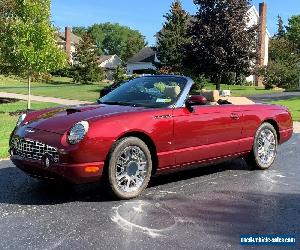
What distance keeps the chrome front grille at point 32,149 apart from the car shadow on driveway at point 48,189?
519 mm

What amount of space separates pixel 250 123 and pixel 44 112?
3061 millimetres

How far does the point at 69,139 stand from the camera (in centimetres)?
507

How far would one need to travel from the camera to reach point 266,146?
747 cm

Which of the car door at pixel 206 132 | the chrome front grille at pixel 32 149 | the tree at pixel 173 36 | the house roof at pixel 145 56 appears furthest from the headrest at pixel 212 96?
the house roof at pixel 145 56

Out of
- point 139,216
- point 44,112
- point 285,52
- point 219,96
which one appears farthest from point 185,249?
point 285,52

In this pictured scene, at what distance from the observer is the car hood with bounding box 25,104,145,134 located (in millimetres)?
5246

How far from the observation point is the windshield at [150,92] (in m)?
6.12

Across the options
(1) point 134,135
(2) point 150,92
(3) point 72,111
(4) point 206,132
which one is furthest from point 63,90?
(1) point 134,135

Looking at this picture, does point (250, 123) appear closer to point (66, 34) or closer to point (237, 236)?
point (237, 236)

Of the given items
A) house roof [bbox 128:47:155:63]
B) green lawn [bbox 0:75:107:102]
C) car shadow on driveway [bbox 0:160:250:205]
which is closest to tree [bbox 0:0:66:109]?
green lawn [bbox 0:75:107:102]

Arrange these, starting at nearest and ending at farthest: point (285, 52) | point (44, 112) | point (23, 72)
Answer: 1. point (44, 112)
2. point (23, 72)
3. point (285, 52)

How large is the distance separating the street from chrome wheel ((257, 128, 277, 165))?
519 mm

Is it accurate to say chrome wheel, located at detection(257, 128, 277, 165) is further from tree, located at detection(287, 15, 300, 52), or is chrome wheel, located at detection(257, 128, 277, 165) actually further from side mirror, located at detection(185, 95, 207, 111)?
tree, located at detection(287, 15, 300, 52)

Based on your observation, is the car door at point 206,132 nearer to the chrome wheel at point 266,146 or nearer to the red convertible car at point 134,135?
the red convertible car at point 134,135
